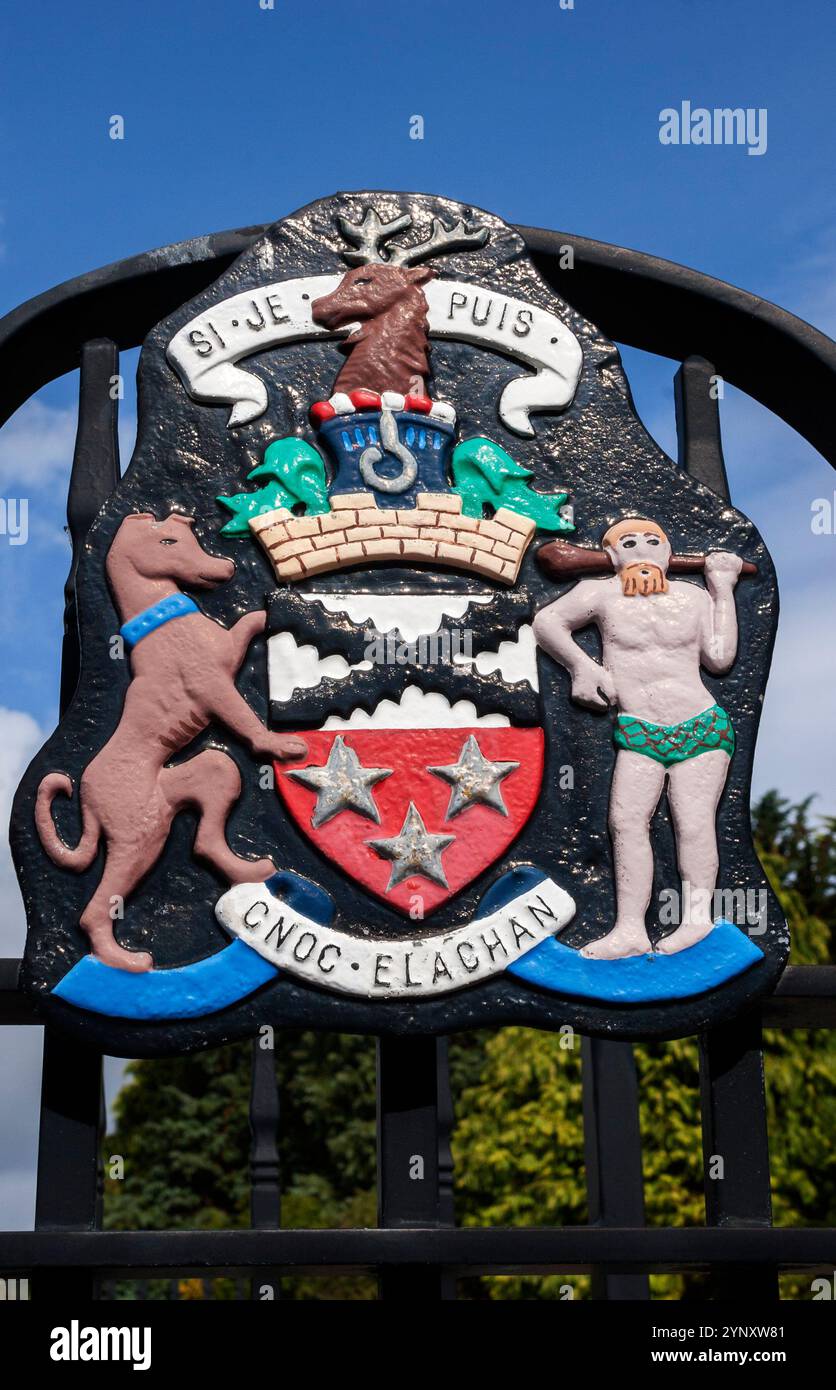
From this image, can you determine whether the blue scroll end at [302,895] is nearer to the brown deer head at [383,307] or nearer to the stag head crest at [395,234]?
the brown deer head at [383,307]

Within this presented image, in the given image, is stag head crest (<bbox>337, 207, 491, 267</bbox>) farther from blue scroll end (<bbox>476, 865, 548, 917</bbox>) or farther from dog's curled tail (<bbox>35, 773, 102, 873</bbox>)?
blue scroll end (<bbox>476, 865, 548, 917</bbox>)

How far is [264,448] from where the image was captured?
6246mm

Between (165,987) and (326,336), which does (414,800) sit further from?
(326,336)

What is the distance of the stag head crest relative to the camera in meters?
6.61

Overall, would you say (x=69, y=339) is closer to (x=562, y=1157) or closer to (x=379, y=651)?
(x=379, y=651)

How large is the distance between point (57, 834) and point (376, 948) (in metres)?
1.21

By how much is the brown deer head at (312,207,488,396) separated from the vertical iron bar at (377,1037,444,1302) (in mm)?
2601

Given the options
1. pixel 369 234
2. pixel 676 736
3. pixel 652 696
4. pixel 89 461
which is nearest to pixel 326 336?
pixel 369 234

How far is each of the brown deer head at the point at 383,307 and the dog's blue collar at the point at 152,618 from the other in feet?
3.72

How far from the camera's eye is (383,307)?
→ 6.45 metres

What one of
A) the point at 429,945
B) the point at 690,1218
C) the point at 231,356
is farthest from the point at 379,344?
the point at 690,1218

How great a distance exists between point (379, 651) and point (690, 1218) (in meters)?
10.8

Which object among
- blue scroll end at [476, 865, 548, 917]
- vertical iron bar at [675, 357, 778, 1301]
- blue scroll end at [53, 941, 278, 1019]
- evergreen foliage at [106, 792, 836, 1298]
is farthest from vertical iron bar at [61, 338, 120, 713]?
evergreen foliage at [106, 792, 836, 1298]

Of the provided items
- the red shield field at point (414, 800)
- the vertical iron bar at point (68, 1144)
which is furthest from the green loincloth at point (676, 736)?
the vertical iron bar at point (68, 1144)
